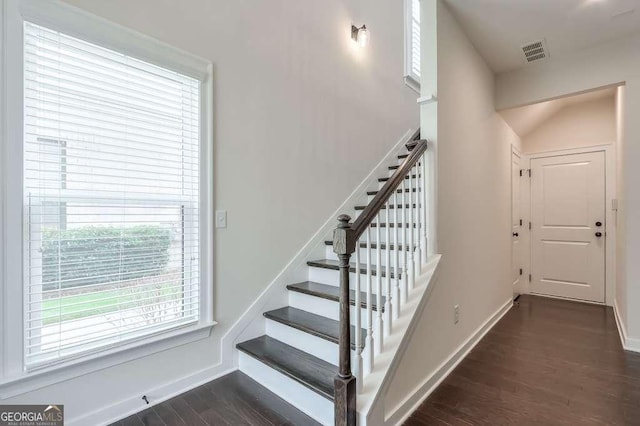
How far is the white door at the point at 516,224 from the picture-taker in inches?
163

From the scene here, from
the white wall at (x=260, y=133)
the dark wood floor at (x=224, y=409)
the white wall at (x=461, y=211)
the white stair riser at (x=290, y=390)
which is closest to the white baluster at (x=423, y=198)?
the white wall at (x=461, y=211)

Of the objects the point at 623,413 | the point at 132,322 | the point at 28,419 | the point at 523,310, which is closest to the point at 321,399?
the point at 132,322

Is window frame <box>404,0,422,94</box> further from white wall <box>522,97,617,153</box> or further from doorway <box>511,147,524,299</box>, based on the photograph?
white wall <box>522,97,617,153</box>

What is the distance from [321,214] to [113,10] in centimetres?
210

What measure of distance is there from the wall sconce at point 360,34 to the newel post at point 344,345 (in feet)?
9.15

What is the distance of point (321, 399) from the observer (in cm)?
172

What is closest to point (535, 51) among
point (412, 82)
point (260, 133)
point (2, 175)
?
point (412, 82)

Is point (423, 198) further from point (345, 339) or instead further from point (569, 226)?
point (569, 226)

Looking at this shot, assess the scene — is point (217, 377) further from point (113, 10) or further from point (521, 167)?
point (521, 167)

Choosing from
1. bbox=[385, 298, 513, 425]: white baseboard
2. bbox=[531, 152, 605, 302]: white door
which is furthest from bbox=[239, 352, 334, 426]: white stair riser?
bbox=[531, 152, 605, 302]: white door

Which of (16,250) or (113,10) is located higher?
(113,10)

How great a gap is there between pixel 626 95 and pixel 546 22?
1.10m

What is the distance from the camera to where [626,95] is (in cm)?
278

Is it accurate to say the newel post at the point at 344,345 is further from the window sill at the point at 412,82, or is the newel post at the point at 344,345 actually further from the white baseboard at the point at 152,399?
the window sill at the point at 412,82
